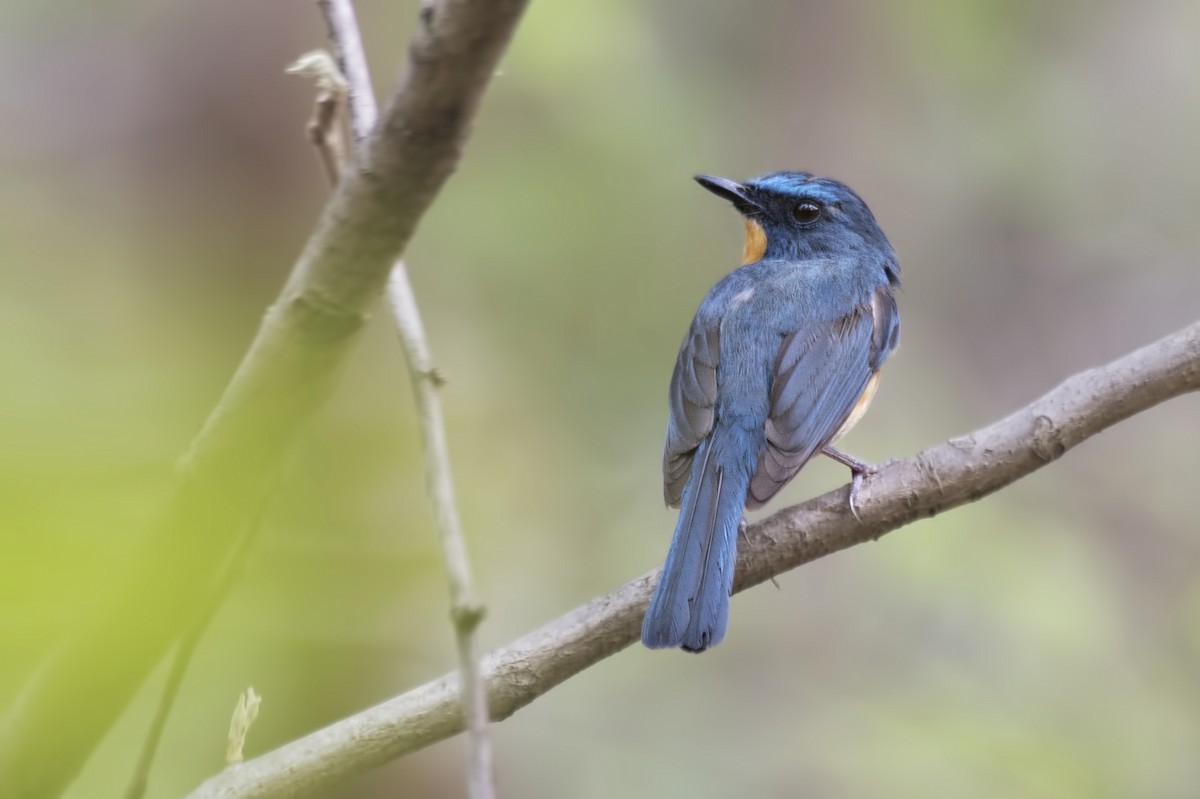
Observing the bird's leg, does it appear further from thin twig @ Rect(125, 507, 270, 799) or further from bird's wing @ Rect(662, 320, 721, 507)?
thin twig @ Rect(125, 507, 270, 799)

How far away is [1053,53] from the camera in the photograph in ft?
21.8

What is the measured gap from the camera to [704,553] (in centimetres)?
285

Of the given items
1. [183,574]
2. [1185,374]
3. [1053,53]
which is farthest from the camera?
[1053,53]

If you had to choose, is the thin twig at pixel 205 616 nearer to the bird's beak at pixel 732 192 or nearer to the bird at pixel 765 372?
the bird at pixel 765 372

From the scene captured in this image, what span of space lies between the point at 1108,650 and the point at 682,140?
2.69 meters

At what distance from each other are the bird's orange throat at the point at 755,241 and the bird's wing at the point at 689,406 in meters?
0.83

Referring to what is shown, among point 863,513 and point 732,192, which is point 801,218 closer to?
point 732,192

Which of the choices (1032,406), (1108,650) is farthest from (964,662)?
(1032,406)

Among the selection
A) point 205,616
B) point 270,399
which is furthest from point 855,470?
point 205,616

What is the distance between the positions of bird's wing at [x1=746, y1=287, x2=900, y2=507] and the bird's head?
16.9 inches

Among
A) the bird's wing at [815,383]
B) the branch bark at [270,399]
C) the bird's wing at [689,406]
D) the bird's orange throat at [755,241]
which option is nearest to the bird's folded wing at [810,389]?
the bird's wing at [815,383]

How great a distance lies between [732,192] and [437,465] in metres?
2.92

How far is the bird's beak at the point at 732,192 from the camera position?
4297mm

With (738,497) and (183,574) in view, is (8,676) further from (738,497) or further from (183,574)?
(738,497)
